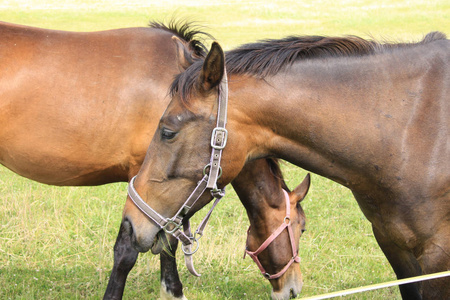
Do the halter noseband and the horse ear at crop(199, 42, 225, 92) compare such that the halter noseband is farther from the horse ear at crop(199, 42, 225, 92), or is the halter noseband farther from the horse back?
the horse ear at crop(199, 42, 225, 92)

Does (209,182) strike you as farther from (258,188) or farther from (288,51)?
(258,188)

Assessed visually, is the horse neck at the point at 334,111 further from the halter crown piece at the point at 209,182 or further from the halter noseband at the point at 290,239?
the halter noseband at the point at 290,239

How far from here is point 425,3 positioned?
3250 centimetres

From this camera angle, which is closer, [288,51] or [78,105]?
[288,51]

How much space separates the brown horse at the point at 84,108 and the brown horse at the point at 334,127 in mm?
1185

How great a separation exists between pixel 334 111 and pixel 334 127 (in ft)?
0.30

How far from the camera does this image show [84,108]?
400 centimetres

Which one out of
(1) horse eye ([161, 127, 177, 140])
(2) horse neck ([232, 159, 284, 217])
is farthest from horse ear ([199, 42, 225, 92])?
(2) horse neck ([232, 159, 284, 217])

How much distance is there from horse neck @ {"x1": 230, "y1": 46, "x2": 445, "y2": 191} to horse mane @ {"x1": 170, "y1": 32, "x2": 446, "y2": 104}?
5 cm

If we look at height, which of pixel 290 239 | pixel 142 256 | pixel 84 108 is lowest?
pixel 142 256

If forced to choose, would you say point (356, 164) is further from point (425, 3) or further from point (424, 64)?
point (425, 3)

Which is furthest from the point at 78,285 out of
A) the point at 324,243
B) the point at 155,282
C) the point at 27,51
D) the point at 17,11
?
the point at 17,11

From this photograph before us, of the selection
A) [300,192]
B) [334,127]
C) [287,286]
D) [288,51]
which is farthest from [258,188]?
[288,51]

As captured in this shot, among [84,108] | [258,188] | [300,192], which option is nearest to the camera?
[84,108]
